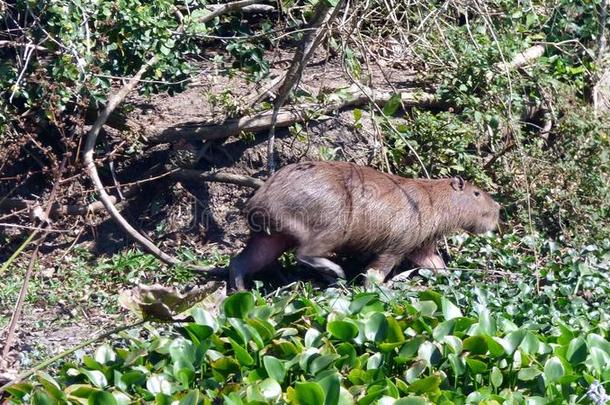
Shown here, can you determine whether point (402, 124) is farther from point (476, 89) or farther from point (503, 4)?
point (503, 4)

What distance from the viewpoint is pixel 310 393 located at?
423 centimetres

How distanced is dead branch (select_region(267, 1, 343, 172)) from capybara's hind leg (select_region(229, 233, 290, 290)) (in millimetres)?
927

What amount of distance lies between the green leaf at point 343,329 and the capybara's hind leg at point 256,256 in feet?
5.24

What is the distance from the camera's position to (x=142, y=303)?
183 inches

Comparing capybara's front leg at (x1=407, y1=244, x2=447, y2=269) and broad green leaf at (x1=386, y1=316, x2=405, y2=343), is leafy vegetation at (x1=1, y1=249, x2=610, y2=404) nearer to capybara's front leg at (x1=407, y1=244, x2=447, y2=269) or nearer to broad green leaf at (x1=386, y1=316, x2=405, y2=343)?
broad green leaf at (x1=386, y1=316, x2=405, y2=343)

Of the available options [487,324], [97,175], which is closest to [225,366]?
[487,324]

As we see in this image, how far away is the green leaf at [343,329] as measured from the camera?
16.1 ft

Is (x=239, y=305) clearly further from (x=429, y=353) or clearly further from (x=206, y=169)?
(x=206, y=169)

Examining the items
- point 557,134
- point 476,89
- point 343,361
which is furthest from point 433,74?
point 343,361

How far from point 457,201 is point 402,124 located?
869 millimetres

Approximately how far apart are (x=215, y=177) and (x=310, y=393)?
3376 millimetres

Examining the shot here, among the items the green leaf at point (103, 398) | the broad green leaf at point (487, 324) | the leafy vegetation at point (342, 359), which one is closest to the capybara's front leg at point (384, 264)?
the leafy vegetation at point (342, 359)

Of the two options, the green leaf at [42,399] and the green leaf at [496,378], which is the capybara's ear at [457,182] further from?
the green leaf at [42,399]

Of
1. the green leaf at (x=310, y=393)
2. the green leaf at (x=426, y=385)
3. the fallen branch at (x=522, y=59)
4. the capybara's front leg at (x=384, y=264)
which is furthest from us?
the fallen branch at (x=522, y=59)
